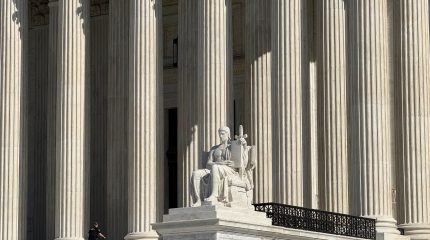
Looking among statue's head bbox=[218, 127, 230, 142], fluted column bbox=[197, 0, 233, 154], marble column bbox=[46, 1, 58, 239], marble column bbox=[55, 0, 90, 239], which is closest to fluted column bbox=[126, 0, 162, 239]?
fluted column bbox=[197, 0, 233, 154]

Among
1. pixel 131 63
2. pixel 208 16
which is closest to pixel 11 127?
pixel 131 63

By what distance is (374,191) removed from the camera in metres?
80.5

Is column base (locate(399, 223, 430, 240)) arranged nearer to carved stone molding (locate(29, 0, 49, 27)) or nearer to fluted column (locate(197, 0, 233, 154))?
fluted column (locate(197, 0, 233, 154))

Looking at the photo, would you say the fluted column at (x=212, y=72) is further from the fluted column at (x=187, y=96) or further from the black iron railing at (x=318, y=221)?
the black iron railing at (x=318, y=221)

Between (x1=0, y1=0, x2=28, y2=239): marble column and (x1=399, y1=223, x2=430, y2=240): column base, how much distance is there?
23376mm

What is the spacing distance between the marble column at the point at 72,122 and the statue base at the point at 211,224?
1974cm

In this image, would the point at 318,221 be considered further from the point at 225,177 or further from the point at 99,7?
the point at 99,7

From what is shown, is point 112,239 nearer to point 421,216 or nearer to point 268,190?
point 268,190

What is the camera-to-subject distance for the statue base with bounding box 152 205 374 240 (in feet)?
219

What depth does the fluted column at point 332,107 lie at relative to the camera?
85250 mm

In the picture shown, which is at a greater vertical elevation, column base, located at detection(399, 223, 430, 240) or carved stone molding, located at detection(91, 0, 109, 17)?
carved stone molding, located at detection(91, 0, 109, 17)

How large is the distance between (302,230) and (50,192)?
29366 mm

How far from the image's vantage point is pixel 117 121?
311 feet

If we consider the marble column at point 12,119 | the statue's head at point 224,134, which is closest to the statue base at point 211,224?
the statue's head at point 224,134
